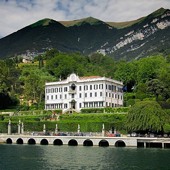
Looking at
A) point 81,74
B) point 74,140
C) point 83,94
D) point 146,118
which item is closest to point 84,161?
point 146,118

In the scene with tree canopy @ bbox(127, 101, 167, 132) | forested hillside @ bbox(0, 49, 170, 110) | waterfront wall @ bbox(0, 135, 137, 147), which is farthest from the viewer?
forested hillside @ bbox(0, 49, 170, 110)

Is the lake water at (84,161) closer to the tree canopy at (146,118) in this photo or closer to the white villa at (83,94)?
the tree canopy at (146,118)

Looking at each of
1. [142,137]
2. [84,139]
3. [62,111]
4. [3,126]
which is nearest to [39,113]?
[62,111]

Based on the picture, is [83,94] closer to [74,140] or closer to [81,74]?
[74,140]

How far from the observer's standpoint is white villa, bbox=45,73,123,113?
4253 inches

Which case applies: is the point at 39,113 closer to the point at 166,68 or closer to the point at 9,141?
the point at 9,141

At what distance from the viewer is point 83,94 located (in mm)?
110875

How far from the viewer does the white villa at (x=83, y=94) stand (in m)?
108

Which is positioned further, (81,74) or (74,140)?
(81,74)

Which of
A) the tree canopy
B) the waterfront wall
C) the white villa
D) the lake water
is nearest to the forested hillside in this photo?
the white villa

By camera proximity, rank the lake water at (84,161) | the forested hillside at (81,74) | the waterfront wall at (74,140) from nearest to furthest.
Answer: the lake water at (84,161), the waterfront wall at (74,140), the forested hillside at (81,74)

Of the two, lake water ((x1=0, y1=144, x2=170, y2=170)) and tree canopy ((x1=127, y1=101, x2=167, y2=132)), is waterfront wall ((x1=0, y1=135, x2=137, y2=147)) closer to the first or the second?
tree canopy ((x1=127, y1=101, x2=167, y2=132))

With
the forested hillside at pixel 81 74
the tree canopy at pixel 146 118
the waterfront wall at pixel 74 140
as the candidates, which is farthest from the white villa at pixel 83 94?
the tree canopy at pixel 146 118

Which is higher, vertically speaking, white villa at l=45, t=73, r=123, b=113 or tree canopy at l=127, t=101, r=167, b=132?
white villa at l=45, t=73, r=123, b=113
